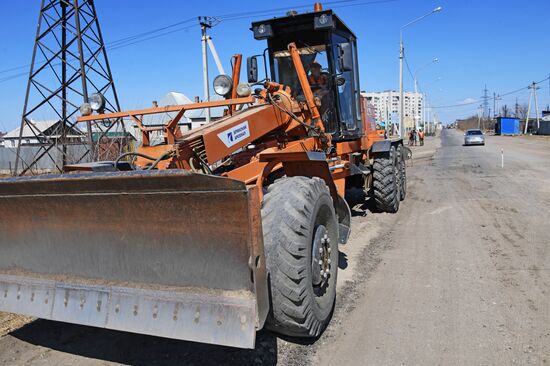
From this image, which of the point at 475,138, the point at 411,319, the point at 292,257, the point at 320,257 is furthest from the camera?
the point at 475,138

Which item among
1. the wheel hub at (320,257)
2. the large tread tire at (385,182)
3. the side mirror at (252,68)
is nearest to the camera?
the wheel hub at (320,257)

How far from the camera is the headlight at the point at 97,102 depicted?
5.13m

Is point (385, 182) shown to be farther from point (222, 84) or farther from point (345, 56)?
Result: point (222, 84)

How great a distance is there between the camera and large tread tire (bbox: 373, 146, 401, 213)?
8.70 meters

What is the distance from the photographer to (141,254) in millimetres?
3311

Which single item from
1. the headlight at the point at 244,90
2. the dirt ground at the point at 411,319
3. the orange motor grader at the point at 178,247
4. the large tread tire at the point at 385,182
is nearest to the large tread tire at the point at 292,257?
the orange motor grader at the point at 178,247

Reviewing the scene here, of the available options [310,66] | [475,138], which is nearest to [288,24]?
[310,66]

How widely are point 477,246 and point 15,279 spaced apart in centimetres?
571

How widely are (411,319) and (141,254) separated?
248cm

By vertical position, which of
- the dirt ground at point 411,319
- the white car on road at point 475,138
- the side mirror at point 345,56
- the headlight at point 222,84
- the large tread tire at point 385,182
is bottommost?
the white car on road at point 475,138

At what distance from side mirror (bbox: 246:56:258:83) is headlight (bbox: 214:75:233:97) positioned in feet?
6.09

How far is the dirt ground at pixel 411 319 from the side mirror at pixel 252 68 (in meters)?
2.86

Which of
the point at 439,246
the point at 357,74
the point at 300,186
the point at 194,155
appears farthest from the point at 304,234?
the point at 357,74

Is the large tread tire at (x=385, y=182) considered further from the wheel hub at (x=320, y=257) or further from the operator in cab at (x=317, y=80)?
the wheel hub at (x=320, y=257)
